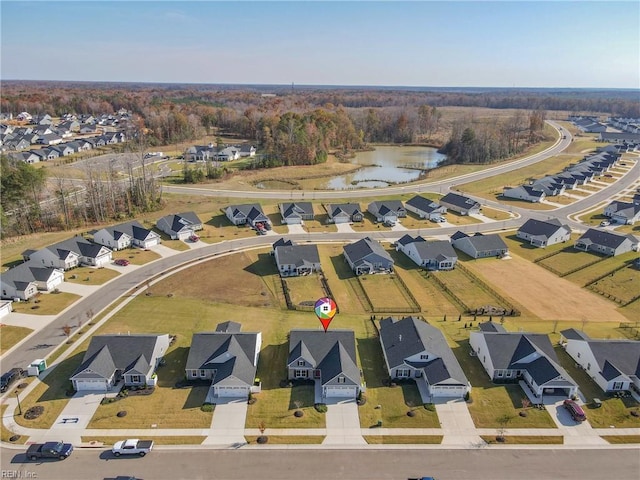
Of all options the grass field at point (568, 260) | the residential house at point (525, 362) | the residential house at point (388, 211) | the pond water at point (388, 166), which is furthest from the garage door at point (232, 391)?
the pond water at point (388, 166)

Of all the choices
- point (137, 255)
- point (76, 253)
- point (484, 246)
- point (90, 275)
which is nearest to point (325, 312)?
point (484, 246)

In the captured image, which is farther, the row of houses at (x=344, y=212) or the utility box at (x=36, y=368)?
the row of houses at (x=344, y=212)

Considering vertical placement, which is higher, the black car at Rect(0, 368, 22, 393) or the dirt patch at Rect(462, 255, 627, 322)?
the dirt patch at Rect(462, 255, 627, 322)

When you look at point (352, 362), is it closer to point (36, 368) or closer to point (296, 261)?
point (296, 261)

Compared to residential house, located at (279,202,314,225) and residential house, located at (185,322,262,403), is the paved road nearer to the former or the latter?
residential house, located at (185,322,262,403)

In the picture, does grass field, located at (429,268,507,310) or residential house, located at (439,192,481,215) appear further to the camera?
residential house, located at (439,192,481,215)

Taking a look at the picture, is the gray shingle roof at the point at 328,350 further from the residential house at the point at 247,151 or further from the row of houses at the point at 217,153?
the residential house at the point at 247,151

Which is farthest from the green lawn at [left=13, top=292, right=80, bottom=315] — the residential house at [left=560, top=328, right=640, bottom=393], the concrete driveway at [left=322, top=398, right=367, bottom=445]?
the residential house at [left=560, top=328, right=640, bottom=393]
